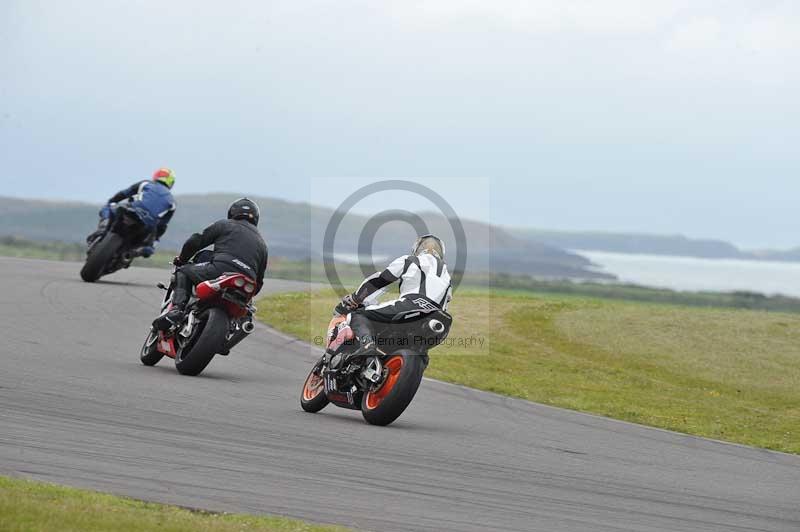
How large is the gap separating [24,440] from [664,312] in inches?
805

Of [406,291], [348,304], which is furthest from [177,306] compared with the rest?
[406,291]

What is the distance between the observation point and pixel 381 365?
11.5 metres

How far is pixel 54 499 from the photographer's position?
6949 millimetres

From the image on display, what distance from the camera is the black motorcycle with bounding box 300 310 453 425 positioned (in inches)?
440

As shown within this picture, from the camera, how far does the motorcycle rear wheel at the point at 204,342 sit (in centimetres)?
1355

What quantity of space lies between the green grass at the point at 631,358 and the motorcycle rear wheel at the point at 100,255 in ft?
9.88

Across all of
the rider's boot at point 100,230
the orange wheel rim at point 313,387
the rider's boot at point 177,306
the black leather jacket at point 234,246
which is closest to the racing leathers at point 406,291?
the orange wheel rim at point 313,387

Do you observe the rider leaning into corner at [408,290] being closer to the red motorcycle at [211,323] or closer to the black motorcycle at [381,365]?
the black motorcycle at [381,365]

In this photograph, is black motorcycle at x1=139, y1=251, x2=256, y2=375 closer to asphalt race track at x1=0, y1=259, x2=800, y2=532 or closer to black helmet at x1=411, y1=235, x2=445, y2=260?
asphalt race track at x1=0, y1=259, x2=800, y2=532

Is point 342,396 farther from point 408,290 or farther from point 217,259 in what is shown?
point 217,259

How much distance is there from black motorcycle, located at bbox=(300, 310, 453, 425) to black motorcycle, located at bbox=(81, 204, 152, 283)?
12.2 m

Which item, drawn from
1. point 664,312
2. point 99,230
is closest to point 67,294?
point 99,230

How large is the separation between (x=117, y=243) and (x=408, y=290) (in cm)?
1327

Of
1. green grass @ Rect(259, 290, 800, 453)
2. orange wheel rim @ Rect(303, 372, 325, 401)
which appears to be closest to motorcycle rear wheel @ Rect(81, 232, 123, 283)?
green grass @ Rect(259, 290, 800, 453)
